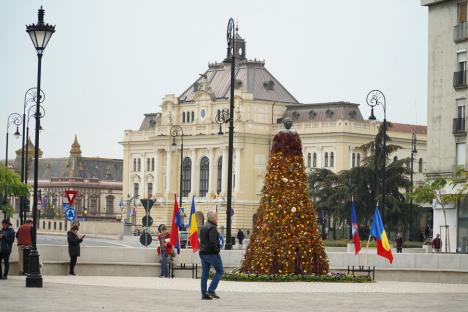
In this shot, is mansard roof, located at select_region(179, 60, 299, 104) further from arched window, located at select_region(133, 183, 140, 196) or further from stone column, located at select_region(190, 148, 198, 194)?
arched window, located at select_region(133, 183, 140, 196)

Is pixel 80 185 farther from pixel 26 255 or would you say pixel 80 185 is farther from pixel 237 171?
pixel 26 255

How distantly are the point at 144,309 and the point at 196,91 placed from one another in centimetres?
12758

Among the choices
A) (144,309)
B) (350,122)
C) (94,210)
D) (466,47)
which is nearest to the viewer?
(144,309)

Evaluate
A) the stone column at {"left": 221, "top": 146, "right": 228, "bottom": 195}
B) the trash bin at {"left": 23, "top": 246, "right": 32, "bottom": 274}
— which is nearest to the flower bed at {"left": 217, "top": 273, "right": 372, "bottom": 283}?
the trash bin at {"left": 23, "top": 246, "right": 32, "bottom": 274}

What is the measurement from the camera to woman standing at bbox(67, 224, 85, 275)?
36.2m

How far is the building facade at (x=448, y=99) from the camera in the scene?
213 ft

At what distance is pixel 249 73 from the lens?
146 metres

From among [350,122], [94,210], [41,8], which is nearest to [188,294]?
[41,8]

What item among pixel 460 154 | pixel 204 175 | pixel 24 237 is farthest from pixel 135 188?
pixel 24 237

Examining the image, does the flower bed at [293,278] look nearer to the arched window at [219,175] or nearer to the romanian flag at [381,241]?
the romanian flag at [381,241]

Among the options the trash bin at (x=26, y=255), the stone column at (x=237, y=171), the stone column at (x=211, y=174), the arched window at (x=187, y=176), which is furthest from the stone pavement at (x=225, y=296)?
the arched window at (x=187, y=176)

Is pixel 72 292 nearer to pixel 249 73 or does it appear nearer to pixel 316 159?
pixel 316 159

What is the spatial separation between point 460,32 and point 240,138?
7858 cm

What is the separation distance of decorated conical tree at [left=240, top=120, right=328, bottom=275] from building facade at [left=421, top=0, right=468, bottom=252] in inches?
1196
